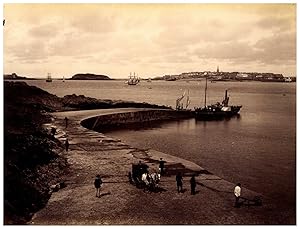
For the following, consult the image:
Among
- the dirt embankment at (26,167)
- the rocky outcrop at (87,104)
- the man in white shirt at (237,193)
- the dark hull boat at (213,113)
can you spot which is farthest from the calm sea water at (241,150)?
the rocky outcrop at (87,104)

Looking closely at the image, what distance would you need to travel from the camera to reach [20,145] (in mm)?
19953

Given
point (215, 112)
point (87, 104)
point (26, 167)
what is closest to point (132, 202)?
point (26, 167)

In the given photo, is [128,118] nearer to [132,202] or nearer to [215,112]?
[215,112]

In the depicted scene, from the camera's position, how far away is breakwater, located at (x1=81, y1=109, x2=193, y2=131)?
46.1m

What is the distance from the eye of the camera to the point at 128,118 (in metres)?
53.6

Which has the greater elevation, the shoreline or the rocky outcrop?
the rocky outcrop

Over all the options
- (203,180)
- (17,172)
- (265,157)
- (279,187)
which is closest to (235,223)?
(203,180)

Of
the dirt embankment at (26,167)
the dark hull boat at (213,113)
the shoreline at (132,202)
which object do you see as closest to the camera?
the shoreline at (132,202)

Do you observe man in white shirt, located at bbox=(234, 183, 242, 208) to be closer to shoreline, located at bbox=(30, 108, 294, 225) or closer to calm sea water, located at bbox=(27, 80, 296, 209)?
shoreline, located at bbox=(30, 108, 294, 225)

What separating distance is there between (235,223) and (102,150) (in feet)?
46.9

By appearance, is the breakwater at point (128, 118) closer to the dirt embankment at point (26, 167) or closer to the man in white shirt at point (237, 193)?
the dirt embankment at point (26, 167)

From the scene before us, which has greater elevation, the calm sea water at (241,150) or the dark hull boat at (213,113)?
the dark hull boat at (213,113)

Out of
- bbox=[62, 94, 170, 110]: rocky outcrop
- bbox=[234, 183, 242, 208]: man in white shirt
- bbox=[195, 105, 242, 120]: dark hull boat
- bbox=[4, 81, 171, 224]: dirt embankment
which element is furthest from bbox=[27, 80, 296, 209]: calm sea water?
bbox=[62, 94, 170, 110]: rocky outcrop

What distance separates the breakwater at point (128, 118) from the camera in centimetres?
4609
